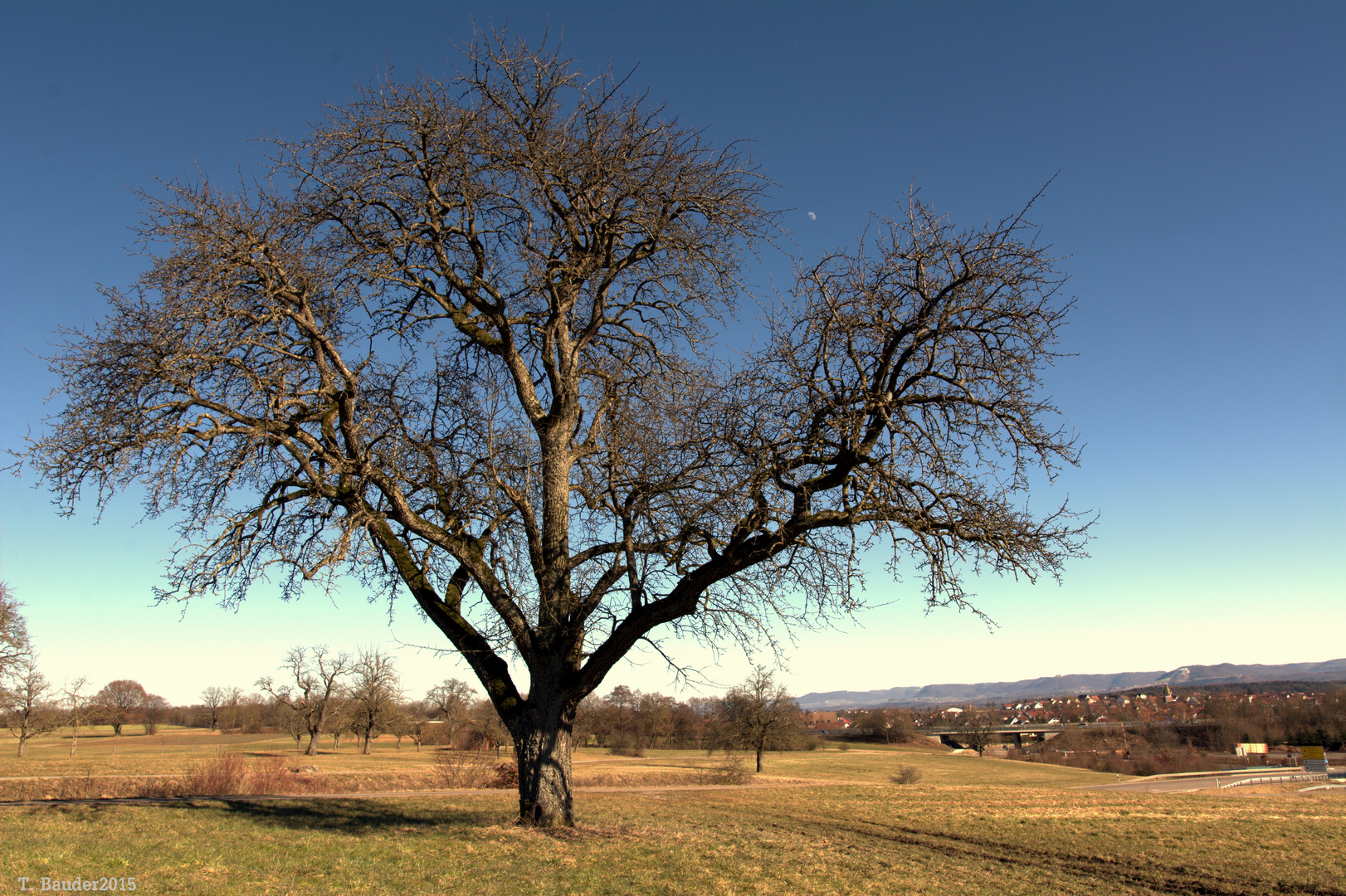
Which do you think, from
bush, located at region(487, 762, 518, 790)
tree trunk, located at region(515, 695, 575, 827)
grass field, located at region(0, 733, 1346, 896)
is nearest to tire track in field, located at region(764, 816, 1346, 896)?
grass field, located at region(0, 733, 1346, 896)

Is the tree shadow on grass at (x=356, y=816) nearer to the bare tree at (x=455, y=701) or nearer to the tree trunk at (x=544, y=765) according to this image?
the tree trunk at (x=544, y=765)

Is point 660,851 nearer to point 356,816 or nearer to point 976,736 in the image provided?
point 356,816

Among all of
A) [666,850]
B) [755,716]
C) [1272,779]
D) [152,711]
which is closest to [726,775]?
[755,716]

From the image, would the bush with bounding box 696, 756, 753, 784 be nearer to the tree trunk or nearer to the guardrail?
the guardrail

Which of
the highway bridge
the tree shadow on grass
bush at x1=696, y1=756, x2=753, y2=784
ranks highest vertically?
the tree shadow on grass

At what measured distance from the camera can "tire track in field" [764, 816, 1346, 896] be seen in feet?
29.9

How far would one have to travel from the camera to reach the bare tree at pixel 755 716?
48.0 metres

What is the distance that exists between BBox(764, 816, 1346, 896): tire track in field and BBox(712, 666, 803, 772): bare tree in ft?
113

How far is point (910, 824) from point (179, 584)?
1550cm

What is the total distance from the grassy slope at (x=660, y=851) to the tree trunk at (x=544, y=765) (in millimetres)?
414

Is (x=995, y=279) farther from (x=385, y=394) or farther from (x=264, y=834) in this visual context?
(x=264, y=834)

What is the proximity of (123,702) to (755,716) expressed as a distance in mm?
86789

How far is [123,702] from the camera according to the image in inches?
3531

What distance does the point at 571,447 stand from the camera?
36.3ft
